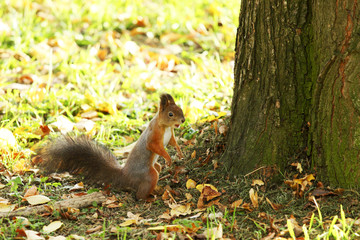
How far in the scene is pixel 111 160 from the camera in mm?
3203

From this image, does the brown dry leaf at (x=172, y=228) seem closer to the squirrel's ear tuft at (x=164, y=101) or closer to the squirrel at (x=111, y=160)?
the squirrel at (x=111, y=160)

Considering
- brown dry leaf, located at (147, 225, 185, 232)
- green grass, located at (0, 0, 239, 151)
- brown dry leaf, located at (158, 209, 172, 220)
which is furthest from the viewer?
green grass, located at (0, 0, 239, 151)

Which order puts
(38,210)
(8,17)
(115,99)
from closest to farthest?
1. (38,210)
2. (115,99)
3. (8,17)

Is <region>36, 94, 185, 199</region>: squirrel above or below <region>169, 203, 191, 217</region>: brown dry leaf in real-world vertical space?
above

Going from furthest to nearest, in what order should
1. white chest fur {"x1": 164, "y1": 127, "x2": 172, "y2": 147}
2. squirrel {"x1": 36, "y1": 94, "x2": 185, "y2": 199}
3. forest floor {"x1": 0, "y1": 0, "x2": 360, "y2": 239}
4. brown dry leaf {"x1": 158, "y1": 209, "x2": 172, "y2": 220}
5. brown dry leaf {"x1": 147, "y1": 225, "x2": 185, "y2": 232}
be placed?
white chest fur {"x1": 164, "y1": 127, "x2": 172, "y2": 147} → squirrel {"x1": 36, "y1": 94, "x2": 185, "y2": 199} → brown dry leaf {"x1": 158, "y1": 209, "x2": 172, "y2": 220} → forest floor {"x1": 0, "y1": 0, "x2": 360, "y2": 239} → brown dry leaf {"x1": 147, "y1": 225, "x2": 185, "y2": 232}

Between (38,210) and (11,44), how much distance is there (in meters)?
3.18

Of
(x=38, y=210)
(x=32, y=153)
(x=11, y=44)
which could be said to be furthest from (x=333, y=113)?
(x=11, y=44)

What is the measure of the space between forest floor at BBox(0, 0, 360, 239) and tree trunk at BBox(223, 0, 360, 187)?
0.45 feet

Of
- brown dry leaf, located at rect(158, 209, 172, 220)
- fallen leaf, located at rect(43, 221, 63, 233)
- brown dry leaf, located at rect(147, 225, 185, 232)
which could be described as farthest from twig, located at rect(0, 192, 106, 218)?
brown dry leaf, located at rect(147, 225, 185, 232)

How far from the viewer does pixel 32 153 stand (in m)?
3.55

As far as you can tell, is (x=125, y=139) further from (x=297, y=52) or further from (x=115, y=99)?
(x=297, y=52)

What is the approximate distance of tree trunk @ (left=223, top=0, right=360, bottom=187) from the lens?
2.43 m

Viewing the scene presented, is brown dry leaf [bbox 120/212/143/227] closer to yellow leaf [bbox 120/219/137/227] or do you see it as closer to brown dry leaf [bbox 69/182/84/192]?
yellow leaf [bbox 120/219/137/227]

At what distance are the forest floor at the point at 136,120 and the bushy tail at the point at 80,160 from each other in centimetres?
10
